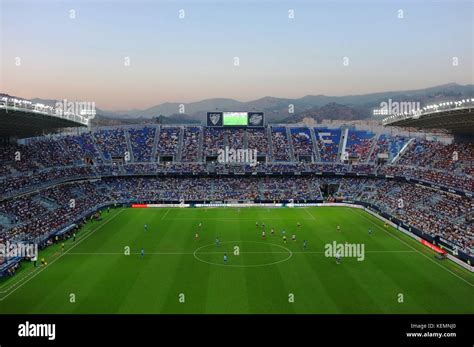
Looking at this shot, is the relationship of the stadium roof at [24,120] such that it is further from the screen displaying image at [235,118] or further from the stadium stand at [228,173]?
the screen displaying image at [235,118]

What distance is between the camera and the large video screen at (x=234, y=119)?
94.5 meters

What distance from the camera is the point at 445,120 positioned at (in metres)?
56.1

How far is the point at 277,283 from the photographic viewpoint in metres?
33.4

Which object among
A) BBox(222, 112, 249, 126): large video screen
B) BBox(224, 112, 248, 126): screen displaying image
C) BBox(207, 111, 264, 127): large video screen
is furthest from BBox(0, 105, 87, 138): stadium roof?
BBox(224, 112, 248, 126): screen displaying image

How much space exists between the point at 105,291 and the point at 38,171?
38979 millimetres

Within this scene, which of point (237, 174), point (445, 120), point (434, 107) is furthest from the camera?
point (237, 174)

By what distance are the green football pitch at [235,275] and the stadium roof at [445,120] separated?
50.5 ft

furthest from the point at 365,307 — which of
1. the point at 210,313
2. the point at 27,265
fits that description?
the point at 27,265

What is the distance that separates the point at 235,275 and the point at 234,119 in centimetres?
6251

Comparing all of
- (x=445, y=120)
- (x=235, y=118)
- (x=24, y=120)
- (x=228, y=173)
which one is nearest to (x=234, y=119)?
(x=235, y=118)

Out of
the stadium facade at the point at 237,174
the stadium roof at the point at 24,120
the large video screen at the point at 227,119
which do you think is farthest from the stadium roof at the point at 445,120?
the stadium roof at the point at 24,120

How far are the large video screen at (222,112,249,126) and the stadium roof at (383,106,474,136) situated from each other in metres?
33.2

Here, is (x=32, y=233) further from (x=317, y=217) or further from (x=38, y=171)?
(x=317, y=217)

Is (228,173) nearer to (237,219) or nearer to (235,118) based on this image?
(235,118)
